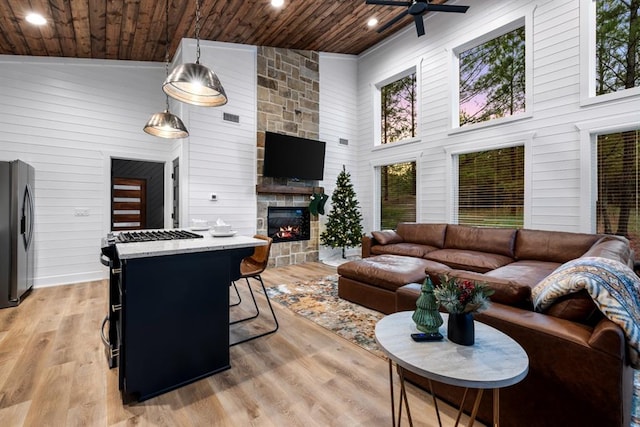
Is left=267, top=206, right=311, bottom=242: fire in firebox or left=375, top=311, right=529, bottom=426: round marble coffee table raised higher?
left=267, top=206, right=311, bottom=242: fire in firebox

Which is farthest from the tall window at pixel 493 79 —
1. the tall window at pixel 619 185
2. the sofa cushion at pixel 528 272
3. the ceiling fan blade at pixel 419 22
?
the sofa cushion at pixel 528 272

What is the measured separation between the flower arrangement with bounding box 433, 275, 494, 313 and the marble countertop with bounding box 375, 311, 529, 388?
0.53 feet

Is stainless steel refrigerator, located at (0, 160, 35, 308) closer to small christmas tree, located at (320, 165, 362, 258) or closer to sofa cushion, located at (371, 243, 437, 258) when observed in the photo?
small christmas tree, located at (320, 165, 362, 258)

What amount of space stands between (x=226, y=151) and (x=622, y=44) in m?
5.69

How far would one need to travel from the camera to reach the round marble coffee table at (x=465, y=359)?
1.00 metres

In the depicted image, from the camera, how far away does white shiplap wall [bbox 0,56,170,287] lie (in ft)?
13.8

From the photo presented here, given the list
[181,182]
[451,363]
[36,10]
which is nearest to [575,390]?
[451,363]

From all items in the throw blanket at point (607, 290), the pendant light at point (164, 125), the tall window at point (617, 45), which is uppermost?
the tall window at point (617, 45)

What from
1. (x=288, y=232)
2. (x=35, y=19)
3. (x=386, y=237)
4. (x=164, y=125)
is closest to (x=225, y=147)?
(x=288, y=232)

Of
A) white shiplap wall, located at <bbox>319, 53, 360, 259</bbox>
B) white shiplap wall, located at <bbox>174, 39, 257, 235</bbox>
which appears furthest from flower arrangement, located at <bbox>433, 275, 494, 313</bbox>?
white shiplap wall, located at <bbox>319, 53, 360, 259</bbox>

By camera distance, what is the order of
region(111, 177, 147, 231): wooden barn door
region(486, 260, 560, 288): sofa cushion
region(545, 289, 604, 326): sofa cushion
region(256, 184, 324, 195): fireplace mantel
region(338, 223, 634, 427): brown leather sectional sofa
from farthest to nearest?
region(111, 177, 147, 231): wooden barn door
region(256, 184, 324, 195): fireplace mantel
region(486, 260, 560, 288): sofa cushion
region(545, 289, 604, 326): sofa cushion
region(338, 223, 634, 427): brown leather sectional sofa

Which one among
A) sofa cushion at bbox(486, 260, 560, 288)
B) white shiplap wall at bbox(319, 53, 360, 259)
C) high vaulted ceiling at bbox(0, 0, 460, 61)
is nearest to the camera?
sofa cushion at bbox(486, 260, 560, 288)

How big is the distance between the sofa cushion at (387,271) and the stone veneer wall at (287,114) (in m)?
2.45

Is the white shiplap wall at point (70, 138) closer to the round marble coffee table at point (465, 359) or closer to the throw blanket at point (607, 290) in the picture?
the round marble coffee table at point (465, 359)
